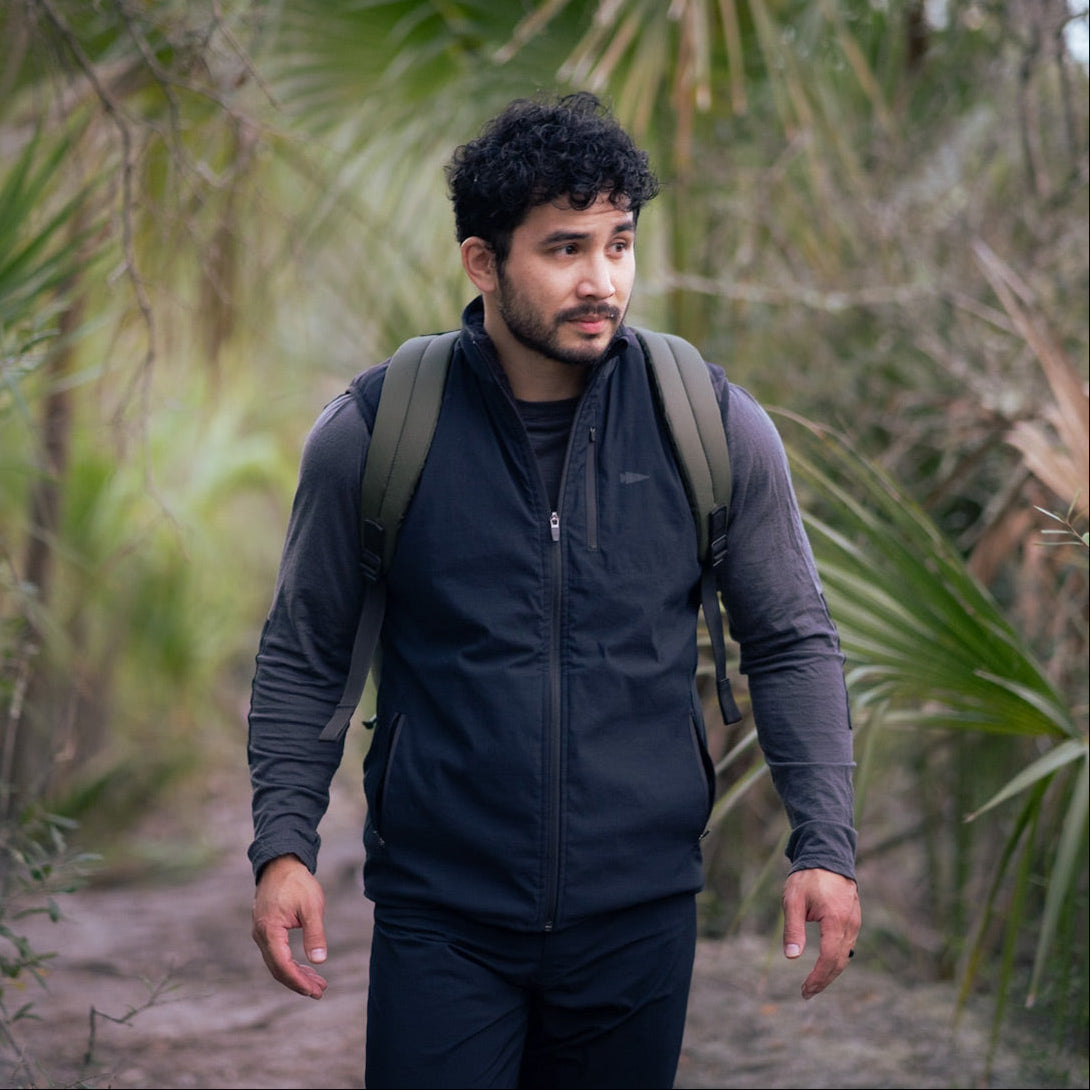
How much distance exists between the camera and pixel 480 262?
2109mm

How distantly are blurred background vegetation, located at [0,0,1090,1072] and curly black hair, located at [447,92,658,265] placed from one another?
1.36 metres

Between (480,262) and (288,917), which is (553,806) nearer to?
(288,917)

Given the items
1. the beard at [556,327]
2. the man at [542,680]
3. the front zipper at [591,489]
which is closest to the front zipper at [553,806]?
the man at [542,680]

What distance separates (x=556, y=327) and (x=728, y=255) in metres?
3.67

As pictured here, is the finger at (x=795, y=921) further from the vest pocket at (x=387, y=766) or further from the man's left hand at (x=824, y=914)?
the vest pocket at (x=387, y=766)

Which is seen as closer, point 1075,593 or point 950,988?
point 1075,593

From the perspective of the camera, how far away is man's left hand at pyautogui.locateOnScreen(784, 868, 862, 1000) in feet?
6.47

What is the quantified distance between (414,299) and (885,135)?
6.44 feet

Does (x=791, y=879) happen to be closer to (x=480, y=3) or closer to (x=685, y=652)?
(x=685, y=652)

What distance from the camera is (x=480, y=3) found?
4.76 metres

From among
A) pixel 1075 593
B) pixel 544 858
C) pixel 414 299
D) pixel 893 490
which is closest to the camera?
pixel 544 858

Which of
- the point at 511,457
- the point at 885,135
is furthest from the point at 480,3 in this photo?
the point at 511,457

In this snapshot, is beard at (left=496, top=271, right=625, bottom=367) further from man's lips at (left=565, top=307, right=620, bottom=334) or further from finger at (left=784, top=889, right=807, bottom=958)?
finger at (left=784, top=889, right=807, bottom=958)

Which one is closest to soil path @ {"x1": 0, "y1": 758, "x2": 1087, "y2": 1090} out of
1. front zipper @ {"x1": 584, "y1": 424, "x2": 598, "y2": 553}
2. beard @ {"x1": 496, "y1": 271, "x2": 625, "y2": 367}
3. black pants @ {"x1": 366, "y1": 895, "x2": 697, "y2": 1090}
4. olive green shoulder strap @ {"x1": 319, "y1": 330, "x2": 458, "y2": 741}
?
black pants @ {"x1": 366, "y1": 895, "x2": 697, "y2": 1090}
